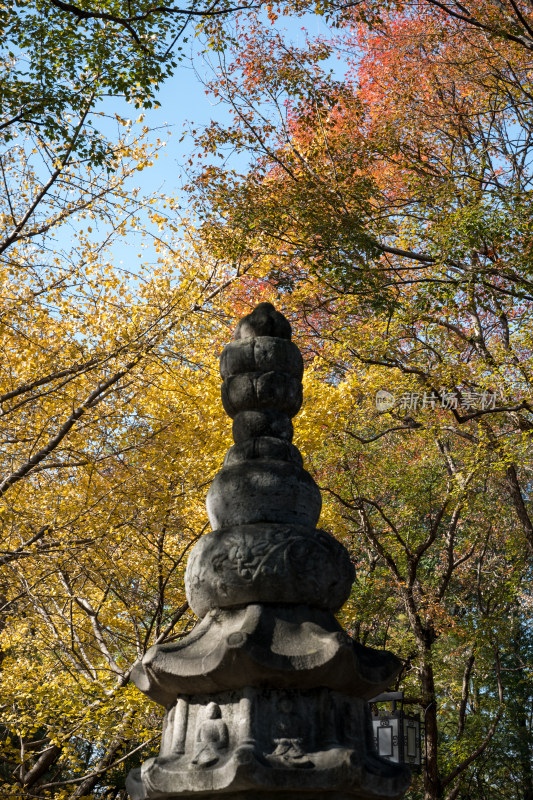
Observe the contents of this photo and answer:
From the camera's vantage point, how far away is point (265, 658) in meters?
2.96

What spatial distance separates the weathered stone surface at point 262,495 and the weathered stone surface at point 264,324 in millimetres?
892

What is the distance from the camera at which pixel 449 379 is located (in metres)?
11.0

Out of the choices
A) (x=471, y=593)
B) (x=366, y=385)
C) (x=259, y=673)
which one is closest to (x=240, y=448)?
(x=259, y=673)

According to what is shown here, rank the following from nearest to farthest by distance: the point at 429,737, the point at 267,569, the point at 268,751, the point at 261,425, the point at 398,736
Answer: the point at 268,751 < the point at 267,569 < the point at 261,425 < the point at 398,736 < the point at 429,737

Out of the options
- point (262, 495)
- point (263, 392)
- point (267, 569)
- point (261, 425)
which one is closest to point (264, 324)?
point (263, 392)

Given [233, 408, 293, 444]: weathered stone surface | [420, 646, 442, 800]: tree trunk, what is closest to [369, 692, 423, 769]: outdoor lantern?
[420, 646, 442, 800]: tree trunk

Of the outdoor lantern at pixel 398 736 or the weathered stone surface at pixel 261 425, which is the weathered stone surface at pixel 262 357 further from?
the outdoor lantern at pixel 398 736

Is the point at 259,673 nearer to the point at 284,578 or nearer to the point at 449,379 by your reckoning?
the point at 284,578

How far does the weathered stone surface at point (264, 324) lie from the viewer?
4215 mm

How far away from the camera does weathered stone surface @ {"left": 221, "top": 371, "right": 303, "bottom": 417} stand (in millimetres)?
3934

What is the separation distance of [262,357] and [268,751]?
6.60ft

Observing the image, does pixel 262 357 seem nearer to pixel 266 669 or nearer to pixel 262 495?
pixel 262 495

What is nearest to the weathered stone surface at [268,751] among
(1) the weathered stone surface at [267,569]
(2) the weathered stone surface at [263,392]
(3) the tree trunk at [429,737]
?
(1) the weathered stone surface at [267,569]

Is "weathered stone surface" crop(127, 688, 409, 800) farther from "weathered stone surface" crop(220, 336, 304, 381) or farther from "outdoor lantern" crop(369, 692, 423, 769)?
"outdoor lantern" crop(369, 692, 423, 769)
